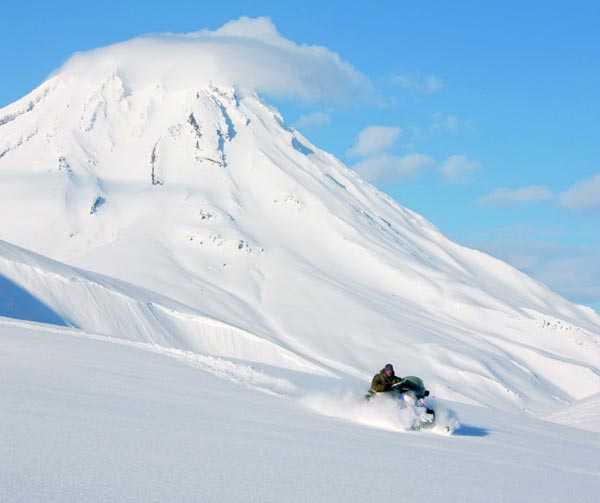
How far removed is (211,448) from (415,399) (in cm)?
591

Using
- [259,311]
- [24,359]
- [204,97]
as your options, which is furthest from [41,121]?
[24,359]

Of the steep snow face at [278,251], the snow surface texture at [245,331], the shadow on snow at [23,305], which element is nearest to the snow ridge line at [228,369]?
the snow surface texture at [245,331]

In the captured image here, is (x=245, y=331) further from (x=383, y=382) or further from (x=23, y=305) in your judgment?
(x=383, y=382)

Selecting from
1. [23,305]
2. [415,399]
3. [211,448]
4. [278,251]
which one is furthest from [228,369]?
[278,251]

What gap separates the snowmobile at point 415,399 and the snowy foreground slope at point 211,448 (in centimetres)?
35

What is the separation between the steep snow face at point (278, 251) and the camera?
362ft

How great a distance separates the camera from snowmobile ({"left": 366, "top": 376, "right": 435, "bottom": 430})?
42.5 ft

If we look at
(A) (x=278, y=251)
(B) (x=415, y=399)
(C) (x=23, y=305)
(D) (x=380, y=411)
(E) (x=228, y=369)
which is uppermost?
(A) (x=278, y=251)

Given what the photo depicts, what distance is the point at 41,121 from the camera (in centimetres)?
19738

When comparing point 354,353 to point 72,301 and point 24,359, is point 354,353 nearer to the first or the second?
point 72,301

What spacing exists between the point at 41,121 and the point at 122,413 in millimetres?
201392

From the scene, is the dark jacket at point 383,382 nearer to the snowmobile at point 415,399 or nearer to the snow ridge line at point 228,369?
the snowmobile at point 415,399

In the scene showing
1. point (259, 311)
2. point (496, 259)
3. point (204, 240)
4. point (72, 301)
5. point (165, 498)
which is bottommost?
point (165, 498)

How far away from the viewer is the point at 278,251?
491ft
